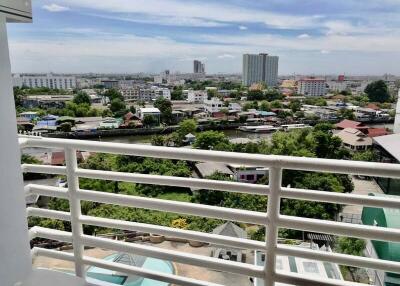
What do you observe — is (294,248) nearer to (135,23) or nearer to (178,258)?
(178,258)

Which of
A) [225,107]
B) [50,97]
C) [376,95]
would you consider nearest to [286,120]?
[225,107]

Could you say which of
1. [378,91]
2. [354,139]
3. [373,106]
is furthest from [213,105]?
[378,91]

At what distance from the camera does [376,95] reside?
24.5 feet

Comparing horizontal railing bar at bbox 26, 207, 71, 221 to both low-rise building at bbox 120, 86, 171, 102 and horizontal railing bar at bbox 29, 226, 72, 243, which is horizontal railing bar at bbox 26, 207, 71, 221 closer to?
horizontal railing bar at bbox 29, 226, 72, 243

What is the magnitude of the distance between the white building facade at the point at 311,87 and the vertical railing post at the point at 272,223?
12572 mm

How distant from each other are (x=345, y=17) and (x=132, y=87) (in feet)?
54.1

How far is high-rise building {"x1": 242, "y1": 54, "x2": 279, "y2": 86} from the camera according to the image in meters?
13.1

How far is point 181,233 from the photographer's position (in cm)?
100

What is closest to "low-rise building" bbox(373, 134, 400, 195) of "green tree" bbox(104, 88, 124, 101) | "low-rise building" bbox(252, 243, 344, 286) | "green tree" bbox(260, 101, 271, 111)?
"green tree" bbox(260, 101, 271, 111)

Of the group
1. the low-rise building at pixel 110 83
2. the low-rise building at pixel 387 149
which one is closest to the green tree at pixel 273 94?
the low-rise building at pixel 387 149

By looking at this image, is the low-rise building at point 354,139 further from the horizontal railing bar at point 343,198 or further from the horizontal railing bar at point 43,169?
the horizontal railing bar at point 43,169

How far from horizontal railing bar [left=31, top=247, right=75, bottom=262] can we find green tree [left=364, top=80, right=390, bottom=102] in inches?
290

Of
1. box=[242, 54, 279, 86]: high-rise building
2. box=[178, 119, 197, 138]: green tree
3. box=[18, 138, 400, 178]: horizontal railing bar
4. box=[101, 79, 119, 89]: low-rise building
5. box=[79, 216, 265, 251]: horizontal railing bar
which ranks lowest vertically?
box=[178, 119, 197, 138]: green tree

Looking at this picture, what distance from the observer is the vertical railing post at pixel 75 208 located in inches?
41.4
